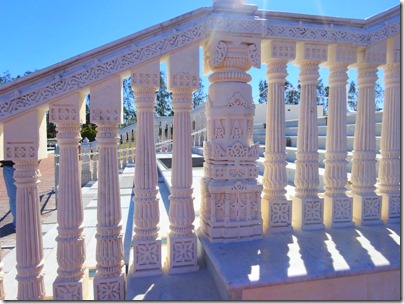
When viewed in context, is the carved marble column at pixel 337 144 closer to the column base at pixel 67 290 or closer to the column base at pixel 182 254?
the column base at pixel 182 254

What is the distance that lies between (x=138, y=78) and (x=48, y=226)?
3.66 metres

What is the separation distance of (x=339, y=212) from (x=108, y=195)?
7.83 ft

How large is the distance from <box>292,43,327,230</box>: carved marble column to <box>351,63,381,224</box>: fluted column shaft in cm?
50

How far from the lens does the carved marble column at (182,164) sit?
7.66 ft

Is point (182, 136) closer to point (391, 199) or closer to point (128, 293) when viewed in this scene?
point (128, 293)

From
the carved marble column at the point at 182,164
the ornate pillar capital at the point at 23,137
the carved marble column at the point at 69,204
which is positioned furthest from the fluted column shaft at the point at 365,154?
→ the ornate pillar capital at the point at 23,137

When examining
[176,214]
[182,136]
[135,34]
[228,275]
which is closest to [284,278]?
[228,275]

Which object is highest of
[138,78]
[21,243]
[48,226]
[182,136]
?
[138,78]

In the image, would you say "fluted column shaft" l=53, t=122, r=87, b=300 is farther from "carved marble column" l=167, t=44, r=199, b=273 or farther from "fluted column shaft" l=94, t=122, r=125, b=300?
"carved marble column" l=167, t=44, r=199, b=273

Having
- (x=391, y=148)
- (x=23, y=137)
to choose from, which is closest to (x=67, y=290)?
(x=23, y=137)

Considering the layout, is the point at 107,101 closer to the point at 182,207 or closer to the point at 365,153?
the point at 182,207

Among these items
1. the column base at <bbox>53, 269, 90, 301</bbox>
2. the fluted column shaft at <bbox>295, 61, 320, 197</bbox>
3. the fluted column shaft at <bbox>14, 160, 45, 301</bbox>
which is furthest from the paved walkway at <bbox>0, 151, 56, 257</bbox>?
the fluted column shaft at <bbox>295, 61, 320, 197</bbox>

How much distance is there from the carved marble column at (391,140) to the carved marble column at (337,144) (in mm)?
503

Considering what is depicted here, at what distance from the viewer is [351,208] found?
2.96m
